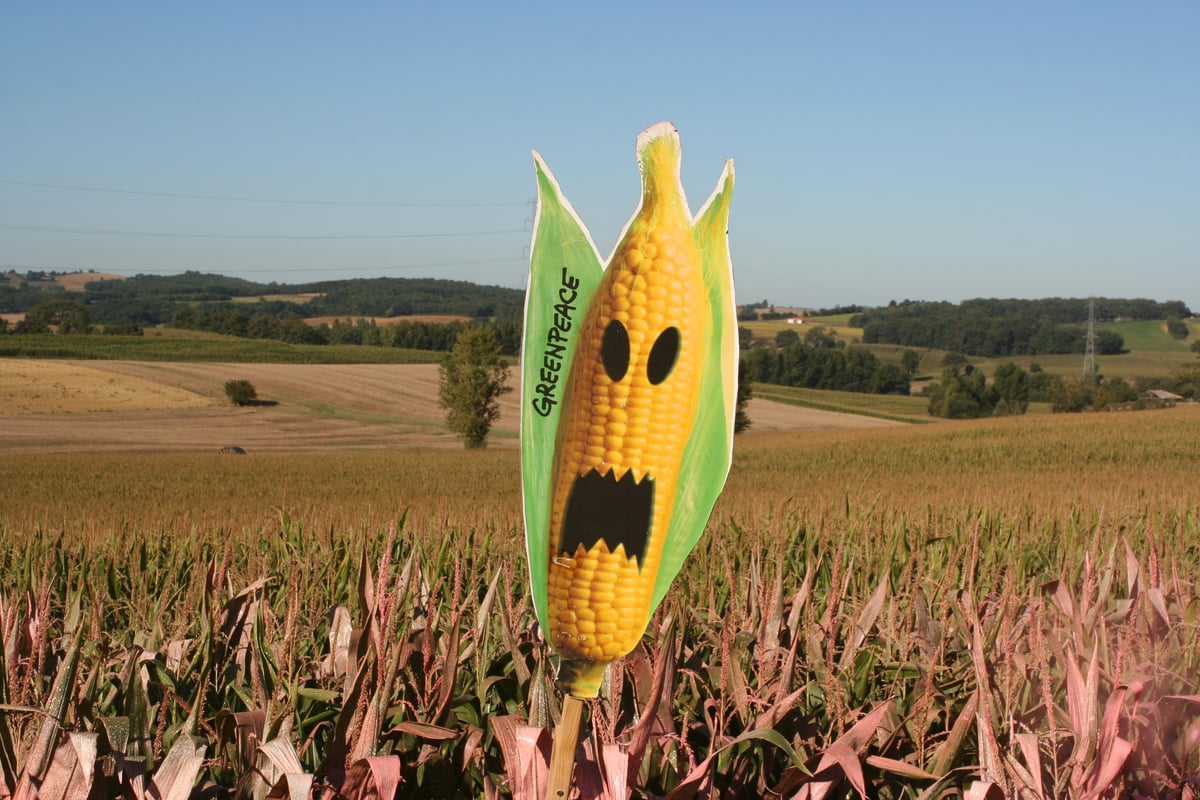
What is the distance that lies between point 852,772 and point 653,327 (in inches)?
38.5

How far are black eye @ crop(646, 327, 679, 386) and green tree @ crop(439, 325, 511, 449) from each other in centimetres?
3815

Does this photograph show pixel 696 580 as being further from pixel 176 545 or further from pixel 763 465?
pixel 763 465

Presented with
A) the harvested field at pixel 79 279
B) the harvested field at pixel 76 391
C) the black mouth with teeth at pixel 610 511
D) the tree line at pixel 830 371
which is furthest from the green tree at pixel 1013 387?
the harvested field at pixel 79 279

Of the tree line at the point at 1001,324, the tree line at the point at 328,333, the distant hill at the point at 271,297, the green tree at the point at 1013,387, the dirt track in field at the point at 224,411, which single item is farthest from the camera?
the tree line at the point at 1001,324

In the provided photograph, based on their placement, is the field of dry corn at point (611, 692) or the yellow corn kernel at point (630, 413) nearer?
A: the yellow corn kernel at point (630, 413)

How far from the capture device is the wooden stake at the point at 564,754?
4.89 ft

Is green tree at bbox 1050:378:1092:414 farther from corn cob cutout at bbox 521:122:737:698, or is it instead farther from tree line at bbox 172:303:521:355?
corn cob cutout at bbox 521:122:737:698

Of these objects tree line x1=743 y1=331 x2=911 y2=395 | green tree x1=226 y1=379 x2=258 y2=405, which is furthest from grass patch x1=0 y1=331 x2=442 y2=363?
tree line x1=743 y1=331 x2=911 y2=395

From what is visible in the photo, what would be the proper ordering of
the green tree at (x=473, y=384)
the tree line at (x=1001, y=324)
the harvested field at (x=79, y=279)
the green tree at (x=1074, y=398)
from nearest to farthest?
the green tree at (x=473, y=384) → the green tree at (x=1074, y=398) → the tree line at (x=1001, y=324) → the harvested field at (x=79, y=279)

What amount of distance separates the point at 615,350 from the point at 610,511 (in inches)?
9.9

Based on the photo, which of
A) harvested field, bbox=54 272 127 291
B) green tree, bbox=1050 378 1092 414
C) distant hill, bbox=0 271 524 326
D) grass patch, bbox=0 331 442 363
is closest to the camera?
grass patch, bbox=0 331 442 363

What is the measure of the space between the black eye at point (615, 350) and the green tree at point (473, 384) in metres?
38.1

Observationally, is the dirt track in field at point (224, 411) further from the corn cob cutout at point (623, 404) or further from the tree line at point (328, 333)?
the corn cob cutout at point (623, 404)

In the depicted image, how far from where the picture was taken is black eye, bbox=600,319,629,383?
1434 mm
